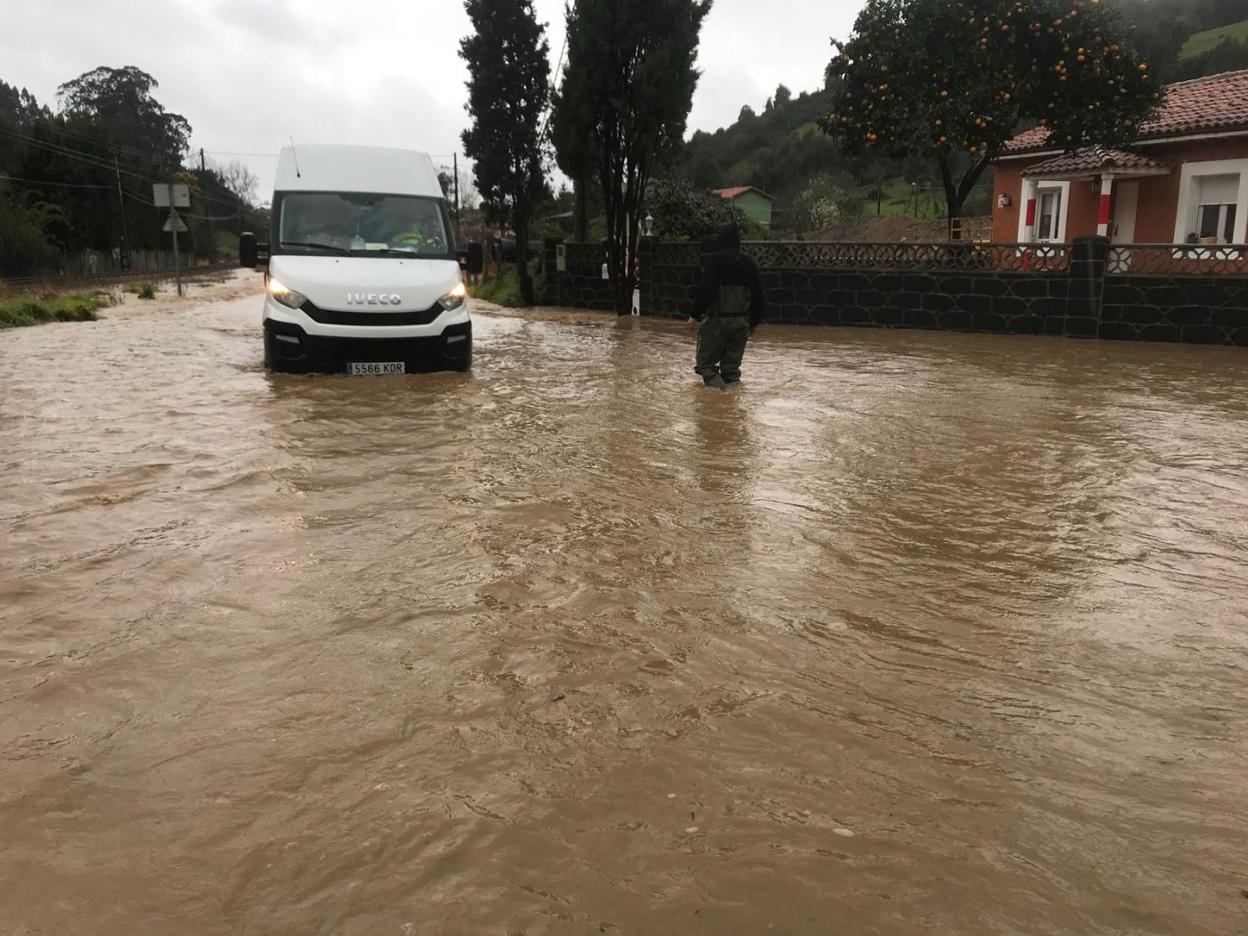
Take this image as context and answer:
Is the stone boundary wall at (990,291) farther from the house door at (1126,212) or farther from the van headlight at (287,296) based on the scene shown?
the van headlight at (287,296)

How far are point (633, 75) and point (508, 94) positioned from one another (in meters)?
8.93

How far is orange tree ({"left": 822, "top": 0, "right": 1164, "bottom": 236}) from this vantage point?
794 inches

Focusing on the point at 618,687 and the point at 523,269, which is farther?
the point at 523,269

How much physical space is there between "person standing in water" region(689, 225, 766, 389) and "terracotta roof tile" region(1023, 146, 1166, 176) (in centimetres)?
1638

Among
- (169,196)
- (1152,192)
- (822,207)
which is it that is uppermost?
(822,207)

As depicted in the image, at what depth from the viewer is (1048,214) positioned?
2583cm

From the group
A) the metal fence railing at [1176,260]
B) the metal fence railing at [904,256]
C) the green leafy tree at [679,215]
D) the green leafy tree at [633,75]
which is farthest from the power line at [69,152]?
the metal fence railing at [1176,260]

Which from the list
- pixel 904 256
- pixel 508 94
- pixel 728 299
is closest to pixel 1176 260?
pixel 904 256

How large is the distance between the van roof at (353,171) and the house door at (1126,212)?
19.8m

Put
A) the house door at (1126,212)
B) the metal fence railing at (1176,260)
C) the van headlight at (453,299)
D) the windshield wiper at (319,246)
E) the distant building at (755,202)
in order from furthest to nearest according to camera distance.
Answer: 1. the distant building at (755,202)
2. the house door at (1126,212)
3. the metal fence railing at (1176,260)
4. the windshield wiper at (319,246)
5. the van headlight at (453,299)

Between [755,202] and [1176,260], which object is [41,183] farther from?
[1176,260]

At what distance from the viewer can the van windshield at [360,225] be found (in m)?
10.1

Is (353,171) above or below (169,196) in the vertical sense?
below

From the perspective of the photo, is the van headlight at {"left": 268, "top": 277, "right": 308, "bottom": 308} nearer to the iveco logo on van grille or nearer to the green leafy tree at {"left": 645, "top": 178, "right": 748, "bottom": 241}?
the iveco logo on van grille
